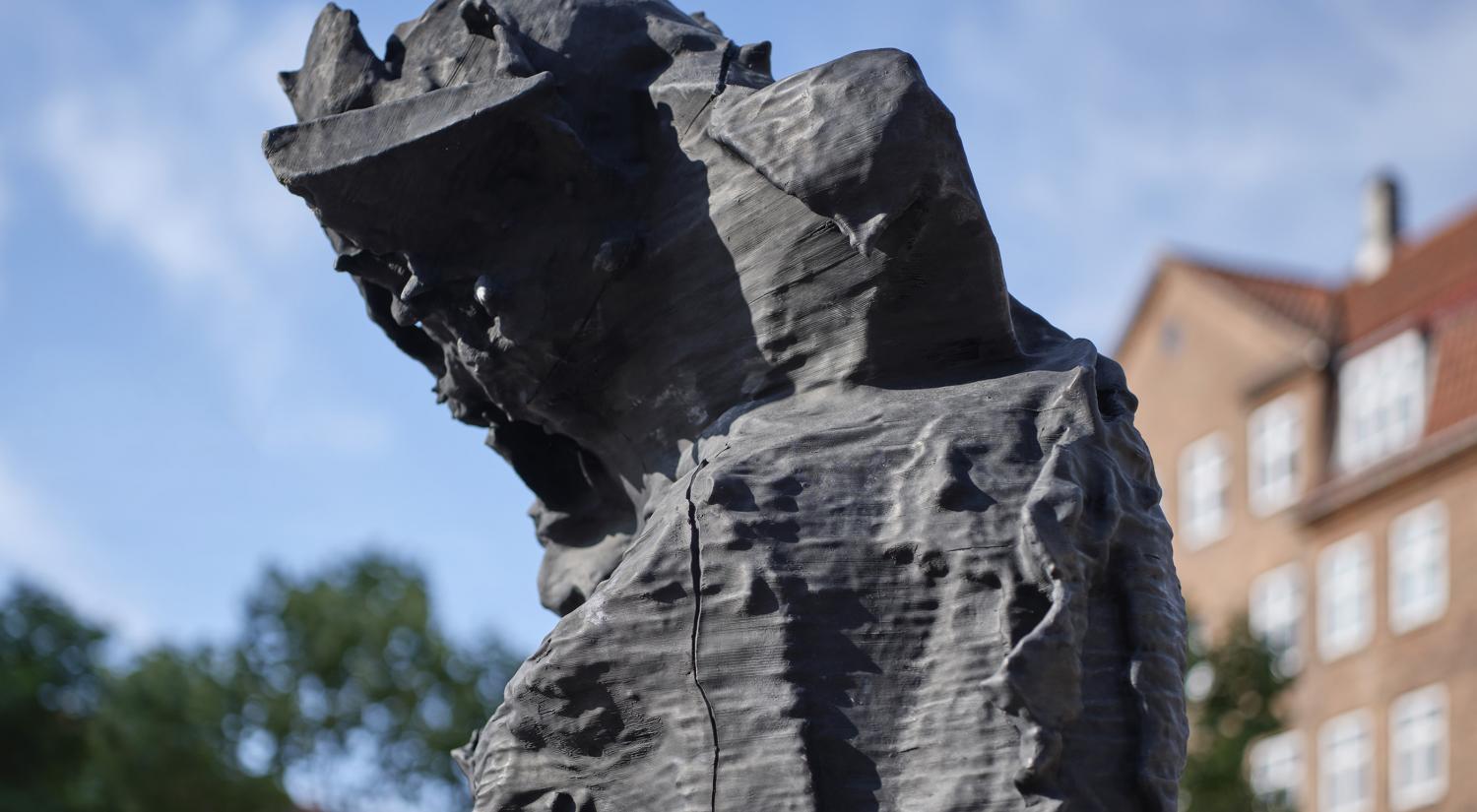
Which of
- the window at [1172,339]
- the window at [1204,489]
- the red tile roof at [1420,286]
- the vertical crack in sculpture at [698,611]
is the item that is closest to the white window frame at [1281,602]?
the window at [1204,489]

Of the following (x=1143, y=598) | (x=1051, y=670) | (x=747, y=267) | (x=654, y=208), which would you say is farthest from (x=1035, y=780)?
(x=654, y=208)

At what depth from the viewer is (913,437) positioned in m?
3.12

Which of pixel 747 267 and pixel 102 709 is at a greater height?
pixel 102 709

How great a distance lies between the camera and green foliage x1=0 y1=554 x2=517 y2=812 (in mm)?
22531

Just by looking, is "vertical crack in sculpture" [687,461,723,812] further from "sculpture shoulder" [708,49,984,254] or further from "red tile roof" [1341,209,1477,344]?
"red tile roof" [1341,209,1477,344]

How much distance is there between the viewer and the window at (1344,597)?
90.3 feet

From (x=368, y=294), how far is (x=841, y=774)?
4.78ft

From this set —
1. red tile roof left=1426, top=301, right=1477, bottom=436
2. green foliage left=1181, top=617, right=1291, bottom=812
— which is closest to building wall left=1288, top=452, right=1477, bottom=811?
red tile roof left=1426, top=301, right=1477, bottom=436

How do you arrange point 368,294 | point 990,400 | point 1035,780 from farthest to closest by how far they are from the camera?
point 368,294 < point 990,400 < point 1035,780

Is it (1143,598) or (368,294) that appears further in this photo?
(368,294)

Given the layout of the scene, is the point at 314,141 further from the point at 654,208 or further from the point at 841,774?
the point at 841,774

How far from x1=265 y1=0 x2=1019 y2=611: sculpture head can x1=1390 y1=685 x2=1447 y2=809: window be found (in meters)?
23.8

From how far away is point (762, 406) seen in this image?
132 inches

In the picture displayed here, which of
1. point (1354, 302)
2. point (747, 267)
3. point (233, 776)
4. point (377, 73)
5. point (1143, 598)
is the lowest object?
point (1143, 598)
